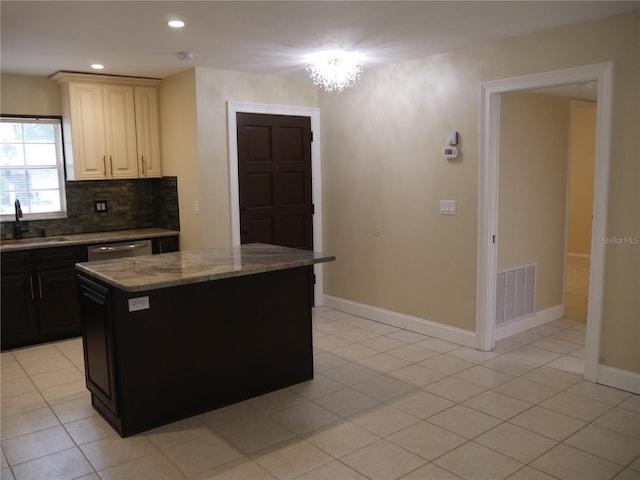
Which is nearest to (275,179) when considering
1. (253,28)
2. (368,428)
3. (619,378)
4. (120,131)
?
(120,131)

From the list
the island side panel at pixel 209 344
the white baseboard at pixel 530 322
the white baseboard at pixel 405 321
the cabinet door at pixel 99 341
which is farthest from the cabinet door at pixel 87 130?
the white baseboard at pixel 530 322

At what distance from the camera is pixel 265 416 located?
3.42 meters

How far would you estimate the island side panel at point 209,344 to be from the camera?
3.18m

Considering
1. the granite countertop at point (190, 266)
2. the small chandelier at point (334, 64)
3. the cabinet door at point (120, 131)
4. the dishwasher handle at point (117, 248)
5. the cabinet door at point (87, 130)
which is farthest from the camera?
the cabinet door at point (120, 131)

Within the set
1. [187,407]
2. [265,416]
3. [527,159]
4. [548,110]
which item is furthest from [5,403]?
[548,110]

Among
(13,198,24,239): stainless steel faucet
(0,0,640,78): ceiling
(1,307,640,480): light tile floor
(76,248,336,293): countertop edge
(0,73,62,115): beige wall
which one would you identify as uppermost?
(0,0,640,78): ceiling

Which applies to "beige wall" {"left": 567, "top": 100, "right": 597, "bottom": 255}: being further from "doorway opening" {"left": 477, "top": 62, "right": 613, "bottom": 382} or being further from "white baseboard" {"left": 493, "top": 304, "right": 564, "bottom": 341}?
"doorway opening" {"left": 477, "top": 62, "right": 613, "bottom": 382}

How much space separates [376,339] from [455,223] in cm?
128

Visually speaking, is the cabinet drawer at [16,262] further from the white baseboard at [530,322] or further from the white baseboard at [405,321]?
the white baseboard at [530,322]

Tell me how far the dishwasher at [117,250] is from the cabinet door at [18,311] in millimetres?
578

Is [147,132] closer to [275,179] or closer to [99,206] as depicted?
[99,206]

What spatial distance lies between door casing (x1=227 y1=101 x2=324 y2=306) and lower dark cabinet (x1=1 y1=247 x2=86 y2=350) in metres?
1.50

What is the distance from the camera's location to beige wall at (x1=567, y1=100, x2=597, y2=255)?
842 centimetres

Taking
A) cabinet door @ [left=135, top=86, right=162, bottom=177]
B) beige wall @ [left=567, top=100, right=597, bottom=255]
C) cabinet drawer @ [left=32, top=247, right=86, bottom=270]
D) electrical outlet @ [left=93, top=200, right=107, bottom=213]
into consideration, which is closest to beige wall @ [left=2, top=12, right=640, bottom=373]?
cabinet door @ [left=135, top=86, right=162, bottom=177]
